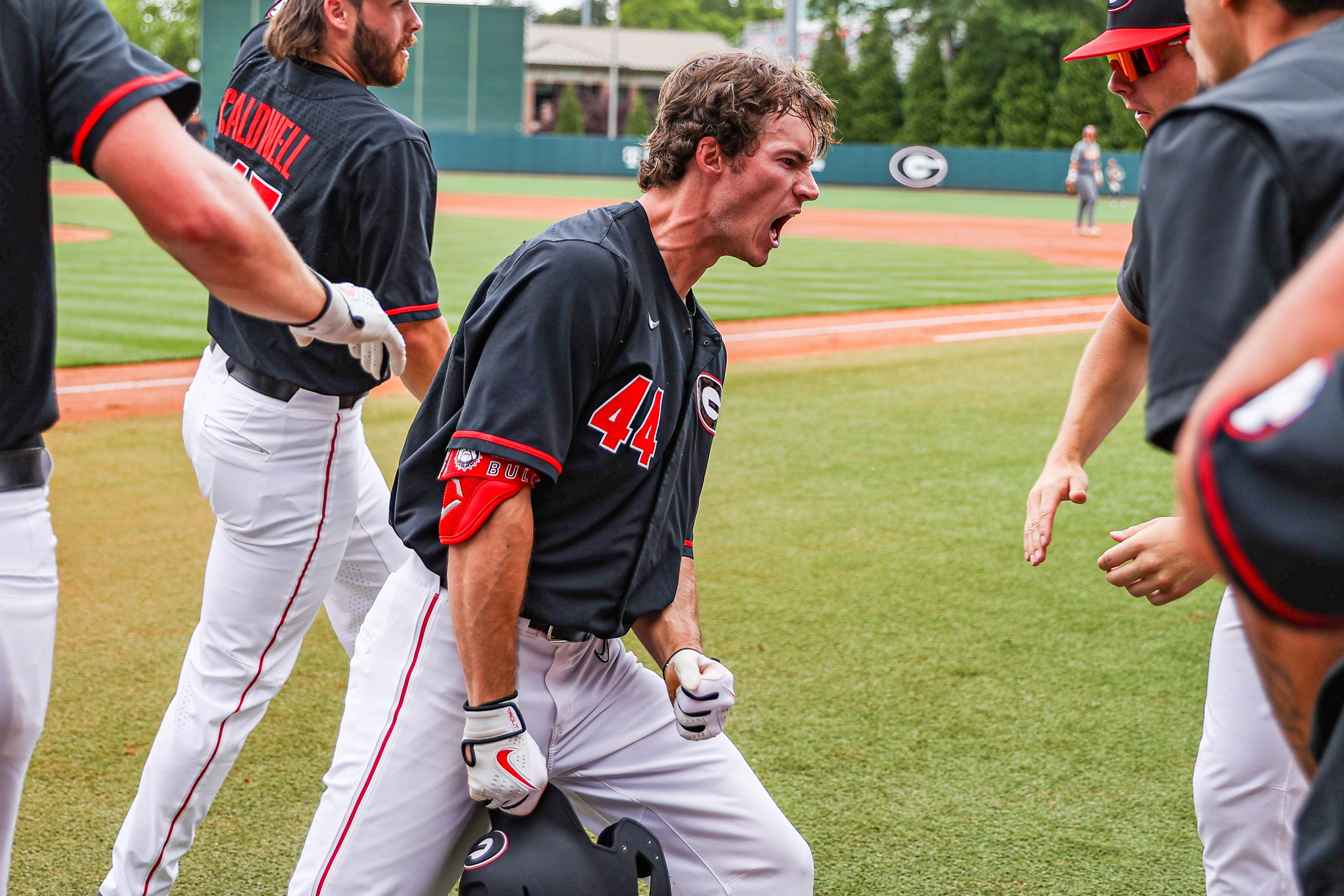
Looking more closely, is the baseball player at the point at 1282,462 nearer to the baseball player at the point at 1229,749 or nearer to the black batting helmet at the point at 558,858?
the baseball player at the point at 1229,749

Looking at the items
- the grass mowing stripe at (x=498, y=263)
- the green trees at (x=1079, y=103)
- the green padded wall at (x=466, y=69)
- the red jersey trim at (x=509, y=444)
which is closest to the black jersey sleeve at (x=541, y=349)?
the red jersey trim at (x=509, y=444)

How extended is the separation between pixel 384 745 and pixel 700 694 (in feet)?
1.96

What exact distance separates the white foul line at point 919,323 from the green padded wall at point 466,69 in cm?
4005

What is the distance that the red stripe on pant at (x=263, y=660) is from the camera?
293 centimetres

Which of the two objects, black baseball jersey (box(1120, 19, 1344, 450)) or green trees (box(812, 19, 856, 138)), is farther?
green trees (box(812, 19, 856, 138))

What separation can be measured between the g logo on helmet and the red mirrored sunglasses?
203 centimetres

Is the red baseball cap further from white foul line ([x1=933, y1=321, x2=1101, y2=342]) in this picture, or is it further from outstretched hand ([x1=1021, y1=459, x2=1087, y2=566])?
white foul line ([x1=933, y1=321, x2=1101, y2=342])

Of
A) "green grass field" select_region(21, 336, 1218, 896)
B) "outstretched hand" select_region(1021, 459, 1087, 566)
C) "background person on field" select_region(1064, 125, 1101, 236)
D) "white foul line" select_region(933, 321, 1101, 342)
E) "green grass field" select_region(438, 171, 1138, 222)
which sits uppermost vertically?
"outstretched hand" select_region(1021, 459, 1087, 566)

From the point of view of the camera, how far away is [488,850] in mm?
2207

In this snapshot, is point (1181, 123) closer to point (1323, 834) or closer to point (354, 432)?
point (1323, 834)

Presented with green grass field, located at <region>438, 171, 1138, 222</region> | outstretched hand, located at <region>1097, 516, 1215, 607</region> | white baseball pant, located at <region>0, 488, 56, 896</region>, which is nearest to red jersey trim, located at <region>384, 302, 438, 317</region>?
white baseball pant, located at <region>0, 488, 56, 896</region>

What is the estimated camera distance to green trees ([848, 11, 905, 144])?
168ft

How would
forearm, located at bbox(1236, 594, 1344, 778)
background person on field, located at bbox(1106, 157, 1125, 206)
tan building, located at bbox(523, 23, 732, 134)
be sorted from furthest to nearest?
tan building, located at bbox(523, 23, 732, 134) → background person on field, located at bbox(1106, 157, 1125, 206) → forearm, located at bbox(1236, 594, 1344, 778)

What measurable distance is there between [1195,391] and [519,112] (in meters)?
54.4
